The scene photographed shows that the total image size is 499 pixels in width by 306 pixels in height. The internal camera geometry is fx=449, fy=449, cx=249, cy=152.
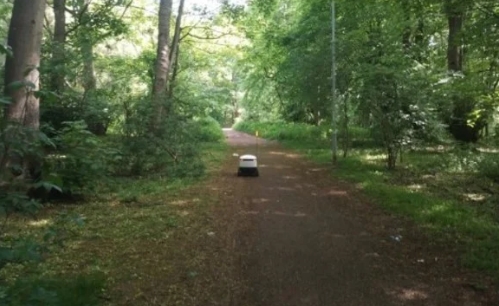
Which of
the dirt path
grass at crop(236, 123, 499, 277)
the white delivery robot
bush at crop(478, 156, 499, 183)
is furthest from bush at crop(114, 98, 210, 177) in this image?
bush at crop(478, 156, 499, 183)

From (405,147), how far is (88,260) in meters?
9.20

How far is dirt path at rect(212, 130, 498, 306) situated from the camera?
15.4 ft

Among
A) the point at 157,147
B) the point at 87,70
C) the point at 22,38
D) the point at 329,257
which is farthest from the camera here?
the point at 87,70

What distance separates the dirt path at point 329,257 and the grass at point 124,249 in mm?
574

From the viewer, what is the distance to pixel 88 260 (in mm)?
5441

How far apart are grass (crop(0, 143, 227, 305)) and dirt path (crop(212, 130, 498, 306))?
574mm

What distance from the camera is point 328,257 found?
584 centimetres

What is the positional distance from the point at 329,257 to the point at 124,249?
8.82 feet

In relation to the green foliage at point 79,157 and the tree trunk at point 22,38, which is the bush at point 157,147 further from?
the tree trunk at point 22,38

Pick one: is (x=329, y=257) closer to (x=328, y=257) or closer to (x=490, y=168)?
(x=328, y=257)

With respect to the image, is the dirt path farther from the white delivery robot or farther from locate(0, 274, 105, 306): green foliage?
the white delivery robot

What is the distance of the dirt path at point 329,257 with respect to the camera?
4.70 meters

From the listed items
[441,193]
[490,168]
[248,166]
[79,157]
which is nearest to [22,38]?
[79,157]

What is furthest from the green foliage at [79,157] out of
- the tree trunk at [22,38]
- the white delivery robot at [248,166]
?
the white delivery robot at [248,166]
